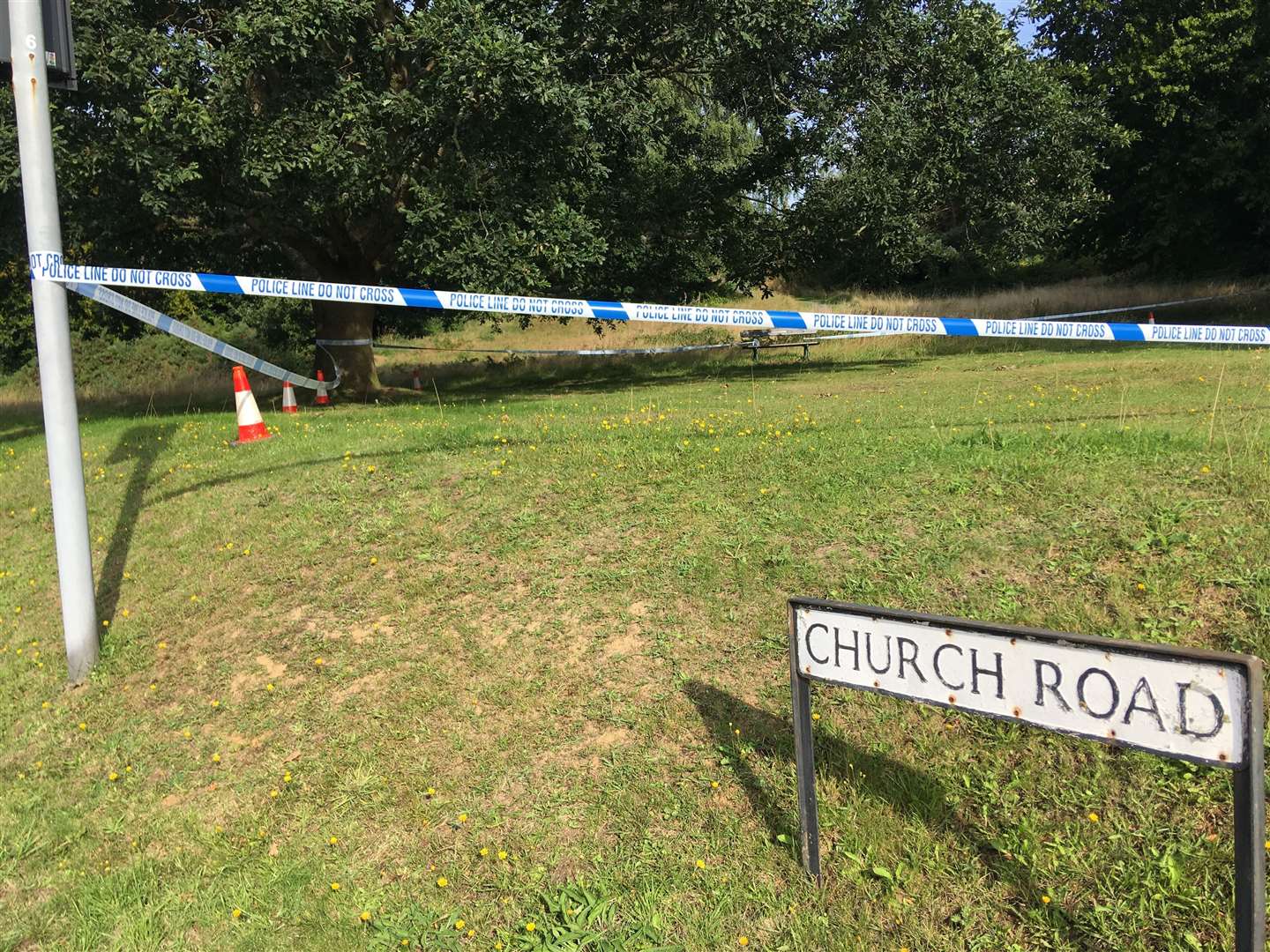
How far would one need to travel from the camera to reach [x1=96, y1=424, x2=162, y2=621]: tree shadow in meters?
5.60

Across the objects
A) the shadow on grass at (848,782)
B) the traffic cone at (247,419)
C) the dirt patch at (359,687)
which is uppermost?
the traffic cone at (247,419)

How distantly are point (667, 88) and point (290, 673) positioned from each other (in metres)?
12.5

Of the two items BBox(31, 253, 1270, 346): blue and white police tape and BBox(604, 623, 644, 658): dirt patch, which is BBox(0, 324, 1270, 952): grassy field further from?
BBox(31, 253, 1270, 346): blue and white police tape

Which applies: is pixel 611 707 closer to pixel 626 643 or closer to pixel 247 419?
pixel 626 643

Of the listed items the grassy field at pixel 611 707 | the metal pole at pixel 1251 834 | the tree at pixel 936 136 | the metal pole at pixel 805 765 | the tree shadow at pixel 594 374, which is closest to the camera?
the metal pole at pixel 1251 834

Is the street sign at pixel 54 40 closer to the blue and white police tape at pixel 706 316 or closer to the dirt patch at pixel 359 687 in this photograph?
the blue and white police tape at pixel 706 316

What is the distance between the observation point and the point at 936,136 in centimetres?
1457

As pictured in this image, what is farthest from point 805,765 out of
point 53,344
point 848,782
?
point 53,344

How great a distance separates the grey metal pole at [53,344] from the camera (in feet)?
13.9

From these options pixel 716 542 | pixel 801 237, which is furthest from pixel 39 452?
pixel 801 237

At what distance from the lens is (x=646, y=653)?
13.5ft

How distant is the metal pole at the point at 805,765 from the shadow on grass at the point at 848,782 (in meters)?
0.10

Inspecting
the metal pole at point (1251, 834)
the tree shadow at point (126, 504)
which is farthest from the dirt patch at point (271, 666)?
the metal pole at point (1251, 834)

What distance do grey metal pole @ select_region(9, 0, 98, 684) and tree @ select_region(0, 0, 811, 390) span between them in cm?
631
